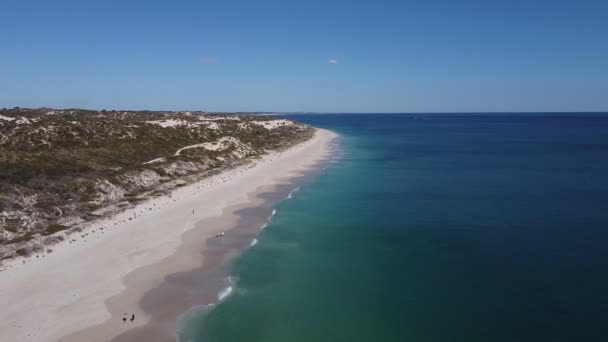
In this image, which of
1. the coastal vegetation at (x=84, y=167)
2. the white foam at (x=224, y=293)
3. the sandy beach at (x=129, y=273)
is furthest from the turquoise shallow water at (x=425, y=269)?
the coastal vegetation at (x=84, y=167)

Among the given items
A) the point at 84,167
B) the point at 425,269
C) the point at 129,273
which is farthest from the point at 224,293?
the point at 84,167

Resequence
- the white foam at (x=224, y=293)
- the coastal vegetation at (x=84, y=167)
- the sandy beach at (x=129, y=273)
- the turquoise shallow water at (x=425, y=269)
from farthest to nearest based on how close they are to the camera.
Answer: the coastal vegetation at (x=84, y=167)
the white foam at (x=224, y=293)
the turquoise shallow water at (x=425, y=269)
the sandy beach at (x=129, y=273)

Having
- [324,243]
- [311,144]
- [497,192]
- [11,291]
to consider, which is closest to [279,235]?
[324,243]

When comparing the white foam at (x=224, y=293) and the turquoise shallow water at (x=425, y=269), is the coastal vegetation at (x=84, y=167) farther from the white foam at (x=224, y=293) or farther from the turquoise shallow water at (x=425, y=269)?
the turquoise shallow water at (x=425, y=269)

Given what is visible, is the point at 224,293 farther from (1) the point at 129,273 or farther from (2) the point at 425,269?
(2) the point at 425,269

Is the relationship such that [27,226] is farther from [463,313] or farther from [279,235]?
[463,313]

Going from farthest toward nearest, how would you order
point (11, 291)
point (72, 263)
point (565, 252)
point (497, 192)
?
point (497, 192), point (565, 252), point (72, 263), point (11, 291)
